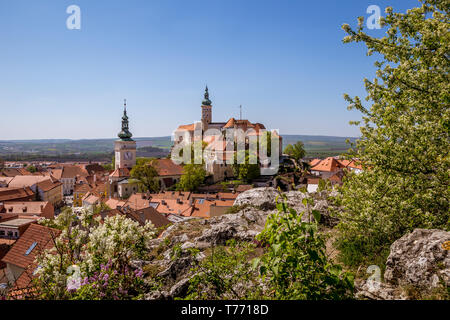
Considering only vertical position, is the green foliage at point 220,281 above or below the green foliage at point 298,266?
below

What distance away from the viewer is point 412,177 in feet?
21.1

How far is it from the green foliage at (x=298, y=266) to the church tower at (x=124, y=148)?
79.9m

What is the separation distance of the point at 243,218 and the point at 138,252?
6.77 metres

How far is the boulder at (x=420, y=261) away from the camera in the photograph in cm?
466

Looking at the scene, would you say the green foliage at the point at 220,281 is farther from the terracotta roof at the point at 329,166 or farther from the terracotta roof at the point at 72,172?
the terracotta roof at the point at 72,172

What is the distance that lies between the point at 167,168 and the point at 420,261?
227ft

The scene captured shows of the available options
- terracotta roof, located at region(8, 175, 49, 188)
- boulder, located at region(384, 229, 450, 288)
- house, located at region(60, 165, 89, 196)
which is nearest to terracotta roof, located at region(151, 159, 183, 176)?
terracotta roof, located at region(8, 175, 49, 188)

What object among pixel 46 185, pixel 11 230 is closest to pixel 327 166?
pixel 11 230

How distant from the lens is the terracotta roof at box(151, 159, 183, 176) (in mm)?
69375

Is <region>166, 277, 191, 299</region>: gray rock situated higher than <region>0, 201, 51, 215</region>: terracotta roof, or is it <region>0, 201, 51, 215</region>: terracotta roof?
<region>166, 277, 191, 299</region>: gray rock

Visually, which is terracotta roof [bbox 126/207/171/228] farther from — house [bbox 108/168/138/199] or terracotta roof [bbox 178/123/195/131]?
terracotta roof [bbox 178/123/195/131]

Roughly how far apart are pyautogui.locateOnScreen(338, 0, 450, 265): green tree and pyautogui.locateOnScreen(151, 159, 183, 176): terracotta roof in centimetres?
6329

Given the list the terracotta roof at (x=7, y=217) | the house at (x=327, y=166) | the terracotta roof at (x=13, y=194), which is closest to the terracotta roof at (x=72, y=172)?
the terracotta roof at (x=13, y=194)
